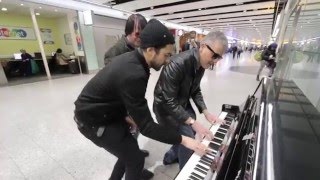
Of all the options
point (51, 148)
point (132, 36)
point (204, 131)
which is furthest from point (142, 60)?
point (51, 148)

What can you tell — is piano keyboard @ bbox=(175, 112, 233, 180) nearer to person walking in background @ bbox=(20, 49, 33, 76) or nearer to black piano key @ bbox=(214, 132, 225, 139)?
black piano key @ bbox=(214, 132, 225, 139)

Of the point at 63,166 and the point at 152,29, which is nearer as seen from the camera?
the point at 152,29

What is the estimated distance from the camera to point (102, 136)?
1.19 meters

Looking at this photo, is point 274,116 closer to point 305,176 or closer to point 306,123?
point 306,123

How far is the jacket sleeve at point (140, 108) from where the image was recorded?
0.92 metres

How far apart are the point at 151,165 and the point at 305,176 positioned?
1676mm

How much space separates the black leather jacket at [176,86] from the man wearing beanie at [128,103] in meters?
0.27

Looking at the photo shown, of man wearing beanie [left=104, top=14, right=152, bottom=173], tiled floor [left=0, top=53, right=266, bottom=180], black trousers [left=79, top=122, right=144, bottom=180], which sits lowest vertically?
tiled floor [left=0, top=53, right=266, bottom=180]

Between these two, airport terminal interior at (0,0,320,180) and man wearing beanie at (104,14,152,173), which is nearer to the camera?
airport terminal interior at (0,0,320,180)

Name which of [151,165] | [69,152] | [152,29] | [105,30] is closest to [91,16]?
[105,30]

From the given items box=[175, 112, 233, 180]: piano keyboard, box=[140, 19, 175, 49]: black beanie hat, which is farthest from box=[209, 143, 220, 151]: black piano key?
box=[140, 19, 175, 49]: black beanie hat

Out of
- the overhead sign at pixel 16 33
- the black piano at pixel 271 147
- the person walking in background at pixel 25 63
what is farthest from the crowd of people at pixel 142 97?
the overhead sign at pixel 16 33

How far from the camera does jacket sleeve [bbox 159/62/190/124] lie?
1.26 meters

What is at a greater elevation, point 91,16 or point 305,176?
point 91,16
